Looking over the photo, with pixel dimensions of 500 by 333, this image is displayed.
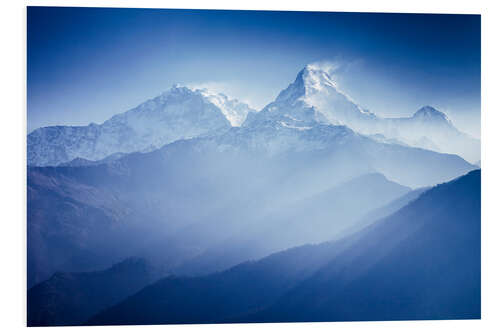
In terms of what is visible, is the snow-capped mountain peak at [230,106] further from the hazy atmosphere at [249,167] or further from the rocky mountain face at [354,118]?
the rocky mountain face at [354,118]

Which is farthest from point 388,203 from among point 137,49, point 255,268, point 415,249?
point 137,49

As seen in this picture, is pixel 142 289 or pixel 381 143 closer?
pixel 142 289

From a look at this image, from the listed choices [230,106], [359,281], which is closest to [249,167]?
[230,106]

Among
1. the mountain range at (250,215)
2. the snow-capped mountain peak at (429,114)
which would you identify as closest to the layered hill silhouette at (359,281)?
the mountain range at (250,215)

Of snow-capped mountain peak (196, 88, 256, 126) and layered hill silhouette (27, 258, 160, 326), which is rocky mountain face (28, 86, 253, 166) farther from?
layered hill silhouette (27, 258, 160, 326)

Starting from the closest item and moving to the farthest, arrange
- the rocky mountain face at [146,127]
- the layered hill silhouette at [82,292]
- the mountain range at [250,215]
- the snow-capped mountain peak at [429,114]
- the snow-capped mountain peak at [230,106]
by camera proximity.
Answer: the layered hill silhouette at [82,292]
the mountain range at [250,215]
the rocky mountain face at [146,127]
the snow-capped mountain peak at [230,106]
the snow-capped mountain peak at [429,114]

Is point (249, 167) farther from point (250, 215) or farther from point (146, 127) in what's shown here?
point (146, 127)

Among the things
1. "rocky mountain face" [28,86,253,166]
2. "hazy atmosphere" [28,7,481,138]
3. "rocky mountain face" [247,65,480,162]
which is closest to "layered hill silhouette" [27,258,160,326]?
"rocky mountain face" [28,86,253,166]

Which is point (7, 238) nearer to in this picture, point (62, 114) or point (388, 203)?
point (62, 114)
